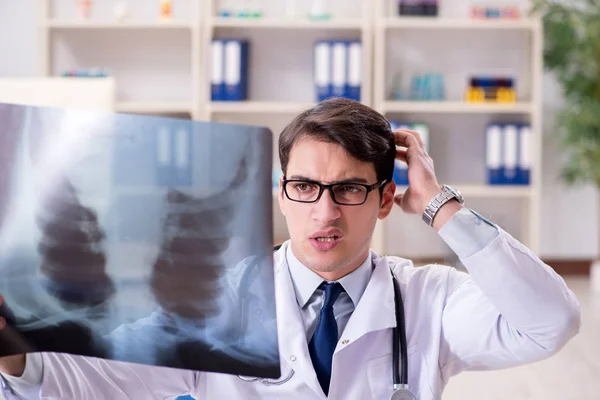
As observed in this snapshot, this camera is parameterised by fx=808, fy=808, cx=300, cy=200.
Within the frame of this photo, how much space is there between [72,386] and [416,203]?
1.68 feet

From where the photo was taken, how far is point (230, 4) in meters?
4.55

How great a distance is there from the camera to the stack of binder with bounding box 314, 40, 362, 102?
417 centimetres

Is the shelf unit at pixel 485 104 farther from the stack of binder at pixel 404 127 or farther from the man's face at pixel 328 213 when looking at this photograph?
the man's face at pixel 328 213

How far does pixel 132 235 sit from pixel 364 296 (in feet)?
1.45

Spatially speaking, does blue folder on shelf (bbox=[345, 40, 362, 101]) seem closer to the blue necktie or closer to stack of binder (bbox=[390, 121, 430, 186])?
stack of binder (bbox=[390, 121, 430, 186])

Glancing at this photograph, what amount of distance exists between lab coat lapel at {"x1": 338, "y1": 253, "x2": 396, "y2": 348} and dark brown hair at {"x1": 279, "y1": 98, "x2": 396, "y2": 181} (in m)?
0.16

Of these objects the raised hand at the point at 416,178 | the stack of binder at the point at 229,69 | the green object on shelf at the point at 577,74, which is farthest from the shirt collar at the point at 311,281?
the green object on shelf at the point at 577,74

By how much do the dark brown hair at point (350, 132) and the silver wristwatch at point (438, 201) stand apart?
78mm

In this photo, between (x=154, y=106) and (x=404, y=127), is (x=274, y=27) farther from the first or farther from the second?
(x=404, y=127)

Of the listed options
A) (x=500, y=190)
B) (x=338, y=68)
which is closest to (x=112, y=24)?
(x=338, y=68)

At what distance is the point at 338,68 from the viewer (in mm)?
4199

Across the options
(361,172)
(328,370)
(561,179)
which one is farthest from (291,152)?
(561,179)

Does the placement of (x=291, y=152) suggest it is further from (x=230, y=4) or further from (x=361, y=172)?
(x=230, y=4)

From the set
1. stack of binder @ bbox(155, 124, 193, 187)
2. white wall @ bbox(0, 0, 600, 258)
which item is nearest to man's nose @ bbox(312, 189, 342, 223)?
stack of binder @ bbox(155, 124, 193, 187)
